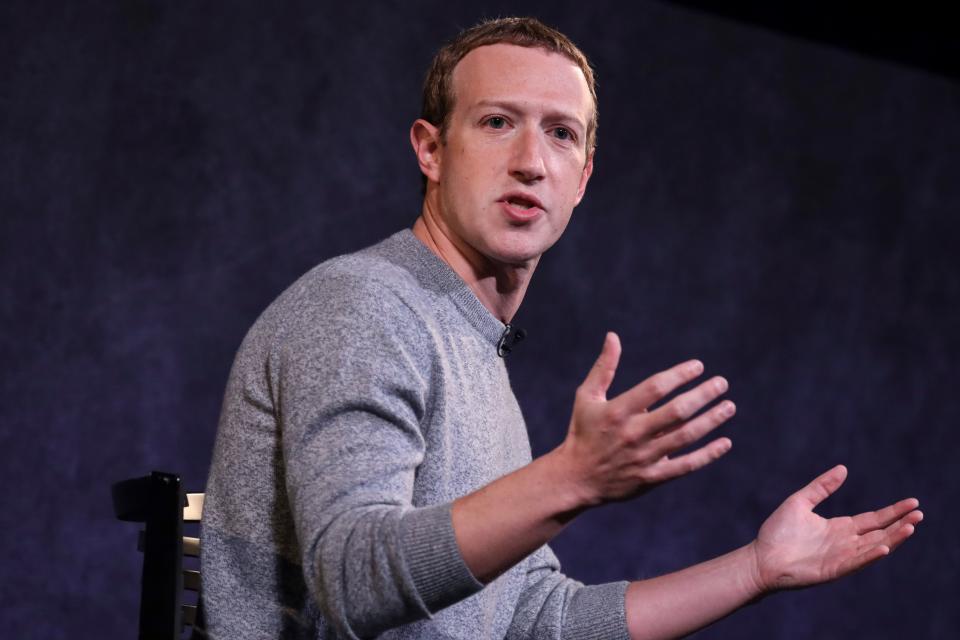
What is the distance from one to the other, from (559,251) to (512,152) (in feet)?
4.53

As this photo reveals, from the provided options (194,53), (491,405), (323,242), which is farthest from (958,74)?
(491,405)

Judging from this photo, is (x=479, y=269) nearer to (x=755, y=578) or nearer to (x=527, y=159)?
(x=527, y=159)

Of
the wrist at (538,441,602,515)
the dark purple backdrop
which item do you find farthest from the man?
the dark purple backdrop

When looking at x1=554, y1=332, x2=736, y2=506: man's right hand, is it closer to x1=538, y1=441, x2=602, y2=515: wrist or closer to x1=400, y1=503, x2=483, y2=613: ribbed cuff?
x1=538, y1=441, x2=602, y2=515: wrist

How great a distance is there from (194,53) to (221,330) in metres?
0.59

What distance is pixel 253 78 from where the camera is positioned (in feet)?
8.13

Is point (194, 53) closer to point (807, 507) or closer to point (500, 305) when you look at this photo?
point (500, 305)

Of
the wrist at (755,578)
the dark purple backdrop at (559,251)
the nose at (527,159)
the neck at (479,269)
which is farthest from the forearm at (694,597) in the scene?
the dark purple backdrop at (559,251)

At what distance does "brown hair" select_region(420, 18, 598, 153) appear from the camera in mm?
1504

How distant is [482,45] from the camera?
4.97 feet

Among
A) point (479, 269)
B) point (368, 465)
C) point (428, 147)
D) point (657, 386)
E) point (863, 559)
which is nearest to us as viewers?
point (657, 386)

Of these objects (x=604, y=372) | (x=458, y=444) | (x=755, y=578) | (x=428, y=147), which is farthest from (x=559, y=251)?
(x=604, y=372)

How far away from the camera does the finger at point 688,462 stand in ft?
2.89

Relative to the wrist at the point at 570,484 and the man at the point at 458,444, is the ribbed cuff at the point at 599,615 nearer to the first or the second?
A: the man at the point at 458,444
